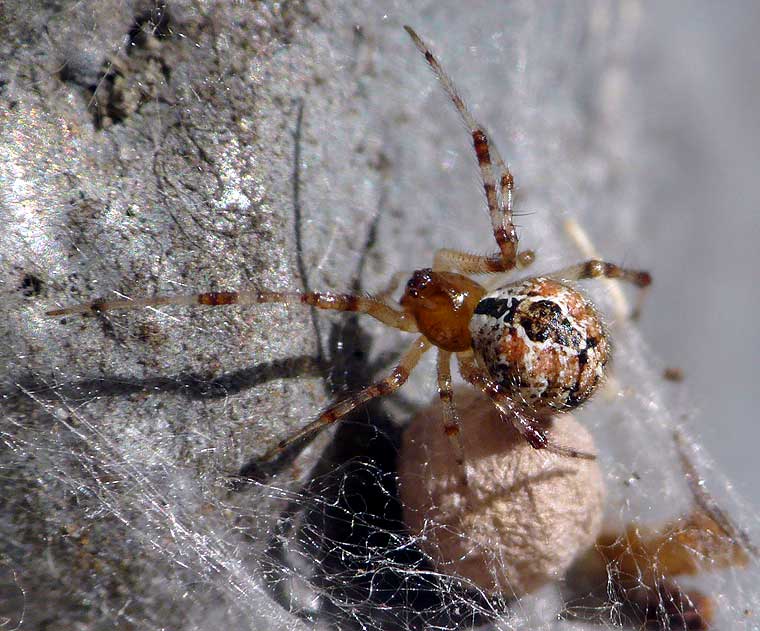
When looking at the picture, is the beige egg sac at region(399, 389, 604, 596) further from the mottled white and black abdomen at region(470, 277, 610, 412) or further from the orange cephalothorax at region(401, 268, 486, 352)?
the orange cephalothorax at region(401, 268, 486, 352)

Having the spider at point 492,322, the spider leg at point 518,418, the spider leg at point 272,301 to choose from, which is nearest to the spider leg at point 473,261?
the spider at point 492,322

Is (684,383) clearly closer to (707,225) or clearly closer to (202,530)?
(707,225)

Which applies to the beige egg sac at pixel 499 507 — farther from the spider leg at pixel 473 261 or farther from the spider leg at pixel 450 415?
the spider leg at pixel 473 261

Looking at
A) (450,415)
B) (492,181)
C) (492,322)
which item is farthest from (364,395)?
(492,181)

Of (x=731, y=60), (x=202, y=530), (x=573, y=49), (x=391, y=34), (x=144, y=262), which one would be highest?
(x=731, y=60)

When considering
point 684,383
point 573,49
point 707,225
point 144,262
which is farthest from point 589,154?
point 144,262
